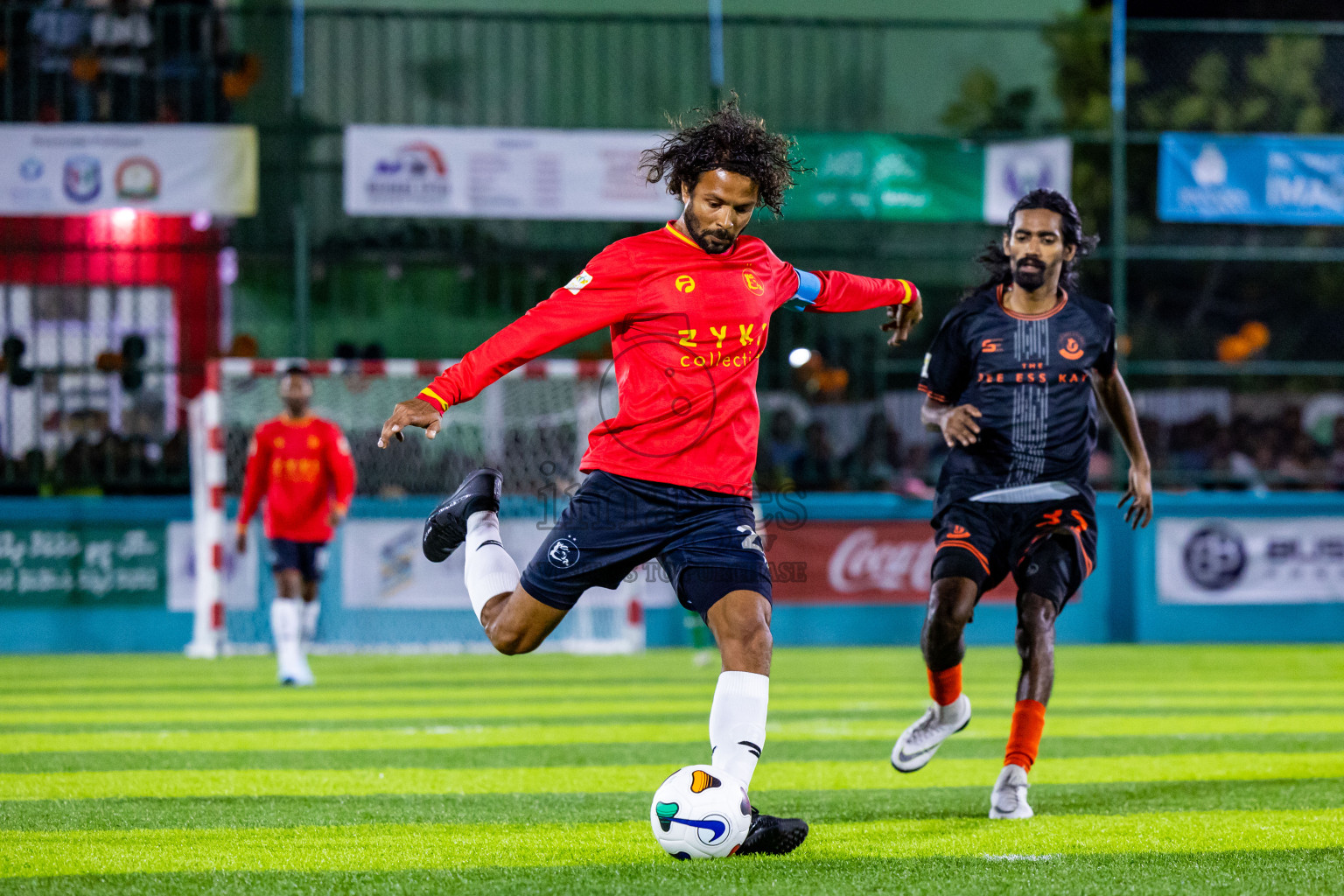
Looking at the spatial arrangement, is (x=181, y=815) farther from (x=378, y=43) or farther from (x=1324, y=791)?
(x=378, y=43)

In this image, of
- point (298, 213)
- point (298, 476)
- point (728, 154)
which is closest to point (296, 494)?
point (298, 476)

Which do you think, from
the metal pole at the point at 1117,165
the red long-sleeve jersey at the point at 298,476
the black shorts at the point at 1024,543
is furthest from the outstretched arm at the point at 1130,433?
the metal pole at the point at 1117,165

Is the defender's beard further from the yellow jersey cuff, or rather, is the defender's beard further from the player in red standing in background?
the player in red standing in background

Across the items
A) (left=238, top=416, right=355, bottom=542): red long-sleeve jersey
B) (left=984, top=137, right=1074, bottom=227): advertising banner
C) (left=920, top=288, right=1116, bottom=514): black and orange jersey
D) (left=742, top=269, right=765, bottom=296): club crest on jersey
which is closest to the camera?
(left=742, top=269, right=765, bottom=296): club crest on jersey

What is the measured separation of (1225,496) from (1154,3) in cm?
1249

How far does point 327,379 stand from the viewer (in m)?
Answer: 15.1

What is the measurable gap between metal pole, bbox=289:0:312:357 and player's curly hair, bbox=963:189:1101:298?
10.4 m

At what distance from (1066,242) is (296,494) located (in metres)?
7.20

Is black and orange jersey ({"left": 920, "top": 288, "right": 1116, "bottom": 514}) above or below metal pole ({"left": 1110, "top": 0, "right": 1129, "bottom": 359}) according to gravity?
below

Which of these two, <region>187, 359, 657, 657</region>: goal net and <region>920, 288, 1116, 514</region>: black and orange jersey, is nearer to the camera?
<region>920, 288, 1116, 514</region>: black and orange jersey

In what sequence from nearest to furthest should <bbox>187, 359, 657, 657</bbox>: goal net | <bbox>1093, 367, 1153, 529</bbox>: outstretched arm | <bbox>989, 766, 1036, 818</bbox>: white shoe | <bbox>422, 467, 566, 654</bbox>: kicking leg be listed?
1. <bbox>422, 467, 566, 654</bbox>: kicking leg
2. <bbox>989, 766, 1036, 818</bbox>: white shoe
3. <bbox>1093, 367, 1153, 529</bbox>: outstretched arm
4. <bbox>187, 359, 657, 657</bbox>: goal net

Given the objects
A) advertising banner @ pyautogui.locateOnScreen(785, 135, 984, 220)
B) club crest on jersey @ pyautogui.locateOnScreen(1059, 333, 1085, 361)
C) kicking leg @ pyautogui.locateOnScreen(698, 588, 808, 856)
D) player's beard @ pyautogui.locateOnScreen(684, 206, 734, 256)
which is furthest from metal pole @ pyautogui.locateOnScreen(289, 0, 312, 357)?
kicking leg @ pyautogui.locateOnScreen(698, 588, 808, 856)

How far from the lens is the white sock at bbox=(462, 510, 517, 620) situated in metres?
5.11

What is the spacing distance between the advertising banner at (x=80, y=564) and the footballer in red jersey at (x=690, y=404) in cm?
1120
